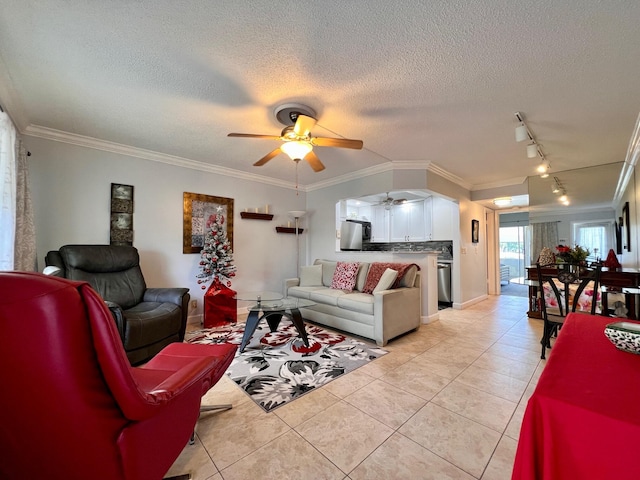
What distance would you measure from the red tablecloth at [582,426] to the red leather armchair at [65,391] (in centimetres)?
108

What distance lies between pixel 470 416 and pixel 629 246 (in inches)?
150

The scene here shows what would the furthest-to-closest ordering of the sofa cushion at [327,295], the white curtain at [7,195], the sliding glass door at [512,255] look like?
the sliding glass door at [512,255] < the sofa cushion at [327,295] < the white curtain at [7,195]

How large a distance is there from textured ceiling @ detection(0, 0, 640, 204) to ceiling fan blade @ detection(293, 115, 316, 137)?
0.24 metres

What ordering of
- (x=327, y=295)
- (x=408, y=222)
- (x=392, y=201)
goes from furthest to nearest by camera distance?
1. (x=408, y=222)
2. (x=392, y=201)
3. (x=327, y=295)

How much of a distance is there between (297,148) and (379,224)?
4.40m

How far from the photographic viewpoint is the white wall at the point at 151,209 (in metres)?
2.94

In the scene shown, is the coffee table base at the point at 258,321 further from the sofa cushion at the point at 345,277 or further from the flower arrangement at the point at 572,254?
the flower arrangement at the point at 572,254

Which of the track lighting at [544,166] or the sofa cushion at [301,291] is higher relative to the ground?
the track lighting at [544,166]

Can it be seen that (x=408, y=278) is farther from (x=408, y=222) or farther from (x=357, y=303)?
(x=408, y=222)

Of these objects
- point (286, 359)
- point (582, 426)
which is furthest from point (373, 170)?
point (582, 426)

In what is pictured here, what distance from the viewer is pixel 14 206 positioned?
90.5 inches

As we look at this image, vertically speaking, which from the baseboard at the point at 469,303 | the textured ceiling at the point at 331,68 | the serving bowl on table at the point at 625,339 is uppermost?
the textured ceiling at the point at 331,68

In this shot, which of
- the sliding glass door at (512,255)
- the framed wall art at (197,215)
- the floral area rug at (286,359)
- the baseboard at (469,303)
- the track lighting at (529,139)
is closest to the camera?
the floral area rug at (286,359)

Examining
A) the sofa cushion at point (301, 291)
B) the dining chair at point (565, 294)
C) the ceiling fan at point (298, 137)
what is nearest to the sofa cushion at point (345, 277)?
the sofa cushion at point (301, 291)
